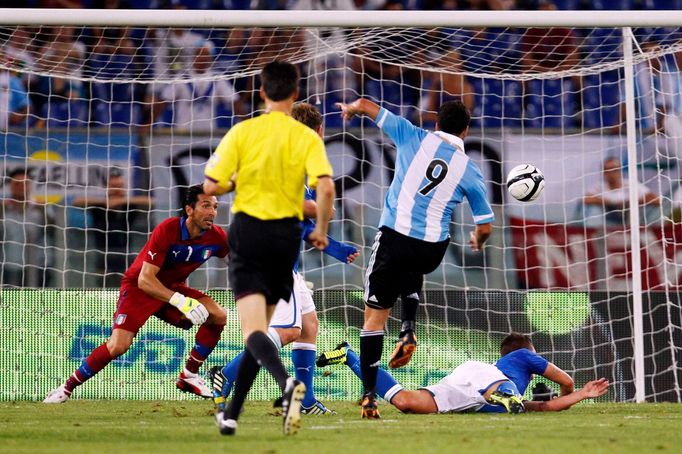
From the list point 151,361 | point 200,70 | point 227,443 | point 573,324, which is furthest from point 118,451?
point 200,70

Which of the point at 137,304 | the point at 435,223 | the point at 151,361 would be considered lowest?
the point at 151,361

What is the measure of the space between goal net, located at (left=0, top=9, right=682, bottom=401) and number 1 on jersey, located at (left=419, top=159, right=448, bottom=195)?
2.54 m

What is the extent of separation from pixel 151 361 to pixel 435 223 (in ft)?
10.8

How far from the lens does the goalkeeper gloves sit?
7.65 m

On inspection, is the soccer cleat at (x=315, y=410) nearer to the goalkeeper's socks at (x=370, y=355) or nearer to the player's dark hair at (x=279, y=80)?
the goalkeeper's socks at (x=370, y=355)

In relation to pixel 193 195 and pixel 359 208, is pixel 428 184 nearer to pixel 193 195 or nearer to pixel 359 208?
pixel 193 195

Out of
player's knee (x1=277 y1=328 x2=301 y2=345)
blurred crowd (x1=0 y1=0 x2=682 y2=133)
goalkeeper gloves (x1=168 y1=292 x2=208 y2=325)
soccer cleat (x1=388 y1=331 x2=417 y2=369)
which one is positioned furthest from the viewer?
blurred crowd (x1=0 y1=0 x2=682 y2=133)

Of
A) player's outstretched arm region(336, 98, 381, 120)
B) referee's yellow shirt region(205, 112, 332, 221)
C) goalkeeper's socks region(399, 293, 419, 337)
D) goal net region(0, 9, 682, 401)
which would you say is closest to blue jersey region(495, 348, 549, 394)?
goalkeeper's socks region(399, 293, 419, 337)

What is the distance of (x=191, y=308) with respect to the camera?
7715 millimetres

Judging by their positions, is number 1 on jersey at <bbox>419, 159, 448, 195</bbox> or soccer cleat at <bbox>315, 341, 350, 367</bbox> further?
soccer cleat at <bbox>315, 341, 350, 367</bbox>

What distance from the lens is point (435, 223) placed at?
7195 mm

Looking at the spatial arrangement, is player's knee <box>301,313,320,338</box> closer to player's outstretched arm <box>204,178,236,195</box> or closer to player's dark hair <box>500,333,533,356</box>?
player's dark hair <box>500,333,533,356</box>

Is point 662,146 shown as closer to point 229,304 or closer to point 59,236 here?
point 229,304

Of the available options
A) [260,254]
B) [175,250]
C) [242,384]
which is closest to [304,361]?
[175,250]
